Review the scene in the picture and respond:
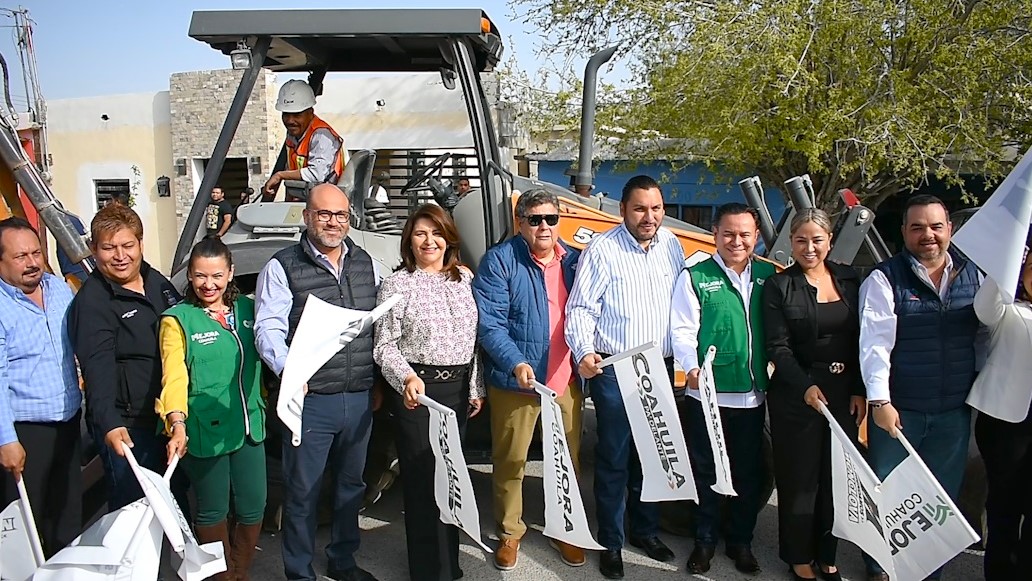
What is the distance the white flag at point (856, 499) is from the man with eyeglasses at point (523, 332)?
3.58ft

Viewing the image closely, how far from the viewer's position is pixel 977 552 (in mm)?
3672

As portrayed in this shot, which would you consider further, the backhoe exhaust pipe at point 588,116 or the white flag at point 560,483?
the backhoe exhaust pipe at point 588,116

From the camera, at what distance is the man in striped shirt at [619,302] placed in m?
3.26

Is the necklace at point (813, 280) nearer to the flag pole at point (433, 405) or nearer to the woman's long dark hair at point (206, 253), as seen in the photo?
→ the flag pole at point (433, 405)

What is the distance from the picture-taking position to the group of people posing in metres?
2.88

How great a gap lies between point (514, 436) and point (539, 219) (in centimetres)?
97

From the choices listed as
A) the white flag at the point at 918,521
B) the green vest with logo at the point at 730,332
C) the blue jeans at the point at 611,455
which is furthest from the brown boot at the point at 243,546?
the white flag at the point at 918,521

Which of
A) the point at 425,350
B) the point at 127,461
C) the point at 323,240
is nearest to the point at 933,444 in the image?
the point at 425,350

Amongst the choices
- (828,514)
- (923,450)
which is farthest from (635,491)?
(923,450)

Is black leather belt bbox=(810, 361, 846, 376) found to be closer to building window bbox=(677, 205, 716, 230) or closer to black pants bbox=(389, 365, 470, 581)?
black pants bbox=(389, 365, 470, 581)

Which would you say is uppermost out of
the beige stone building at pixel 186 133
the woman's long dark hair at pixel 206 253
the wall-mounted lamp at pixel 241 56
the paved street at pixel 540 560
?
the beige stone building at pixel 186 133

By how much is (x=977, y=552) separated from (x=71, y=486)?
4.07m

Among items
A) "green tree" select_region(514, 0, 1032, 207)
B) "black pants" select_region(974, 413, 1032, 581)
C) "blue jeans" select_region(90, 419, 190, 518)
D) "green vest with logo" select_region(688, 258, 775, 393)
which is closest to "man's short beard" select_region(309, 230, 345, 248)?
"blue jeans" select_region(90, 419, 190, 518)

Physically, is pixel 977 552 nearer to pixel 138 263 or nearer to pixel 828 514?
pixel 828 514
